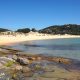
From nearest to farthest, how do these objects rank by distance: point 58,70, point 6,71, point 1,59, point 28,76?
point 28,76 < point 6,71 < point 58,70 < point 1,59

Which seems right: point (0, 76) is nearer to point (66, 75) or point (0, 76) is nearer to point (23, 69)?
point (23, 69)

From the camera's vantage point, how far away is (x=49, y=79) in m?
20.3

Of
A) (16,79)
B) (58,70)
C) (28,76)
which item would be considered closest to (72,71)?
(58,70)

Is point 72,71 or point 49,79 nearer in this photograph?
point 49,79

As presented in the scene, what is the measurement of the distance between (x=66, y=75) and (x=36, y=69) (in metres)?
3.74

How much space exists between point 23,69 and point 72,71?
463 centimetres

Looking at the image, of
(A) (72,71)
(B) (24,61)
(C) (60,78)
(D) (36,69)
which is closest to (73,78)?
(C) (60,78)

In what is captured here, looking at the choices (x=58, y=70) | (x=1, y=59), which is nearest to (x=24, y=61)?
(x=1, y=59)

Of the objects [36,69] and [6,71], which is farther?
[36,69]

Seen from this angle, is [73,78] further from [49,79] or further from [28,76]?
[28,76]

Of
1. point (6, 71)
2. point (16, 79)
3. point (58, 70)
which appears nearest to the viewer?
point (16, 79)

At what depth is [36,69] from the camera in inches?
965

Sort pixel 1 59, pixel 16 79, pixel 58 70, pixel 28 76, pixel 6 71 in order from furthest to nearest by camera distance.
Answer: pixel 1 59 → pixel 58 70 → pixel 6 71 → pixel 28 76 → pixel 16 79

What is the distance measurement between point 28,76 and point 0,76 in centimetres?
239
